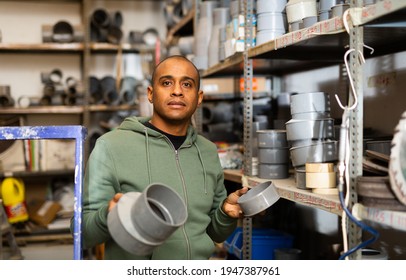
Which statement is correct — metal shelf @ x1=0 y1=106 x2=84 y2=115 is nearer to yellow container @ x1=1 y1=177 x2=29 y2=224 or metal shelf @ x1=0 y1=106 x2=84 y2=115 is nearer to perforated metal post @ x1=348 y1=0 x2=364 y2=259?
yellow container @ x1=1 y1=177 x2=29 y2=224

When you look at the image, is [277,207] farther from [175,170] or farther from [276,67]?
[175,170]

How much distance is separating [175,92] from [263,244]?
1.12 metres

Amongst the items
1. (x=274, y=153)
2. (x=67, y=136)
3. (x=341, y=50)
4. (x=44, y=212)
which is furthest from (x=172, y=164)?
(x=44, y=212)

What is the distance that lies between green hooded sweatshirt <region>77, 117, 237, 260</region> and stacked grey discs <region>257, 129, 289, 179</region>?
315mm

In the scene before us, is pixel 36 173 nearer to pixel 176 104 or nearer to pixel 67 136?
pixel 176 104

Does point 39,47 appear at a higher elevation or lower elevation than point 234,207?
higher

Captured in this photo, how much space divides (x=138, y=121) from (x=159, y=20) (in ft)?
9.84

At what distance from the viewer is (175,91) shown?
1.58m

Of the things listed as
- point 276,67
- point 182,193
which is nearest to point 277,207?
point 276,67

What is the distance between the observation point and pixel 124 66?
433cm

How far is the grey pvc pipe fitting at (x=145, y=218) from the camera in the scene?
115 cm

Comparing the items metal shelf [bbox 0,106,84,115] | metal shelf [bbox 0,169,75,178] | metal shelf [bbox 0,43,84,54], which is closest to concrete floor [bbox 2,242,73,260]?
metal shelf [bbox 0,169,75,178]

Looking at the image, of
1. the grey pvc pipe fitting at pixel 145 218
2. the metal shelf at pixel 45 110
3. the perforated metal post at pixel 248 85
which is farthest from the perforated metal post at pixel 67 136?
the metal shelf at pixel 45 110

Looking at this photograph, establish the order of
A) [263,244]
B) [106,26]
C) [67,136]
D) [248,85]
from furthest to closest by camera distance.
A: [106,26] < [263,244] < [248,85] < [67,136]
